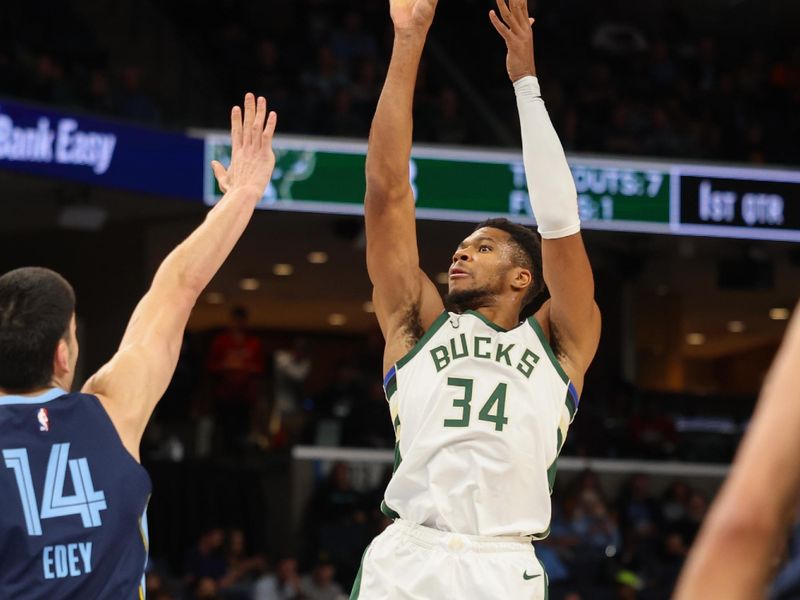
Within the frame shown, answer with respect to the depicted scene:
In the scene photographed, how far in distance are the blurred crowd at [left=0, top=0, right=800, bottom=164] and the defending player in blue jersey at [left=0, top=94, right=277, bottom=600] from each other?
10.5m

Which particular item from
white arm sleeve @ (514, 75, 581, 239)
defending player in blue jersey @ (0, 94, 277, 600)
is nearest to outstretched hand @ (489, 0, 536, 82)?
white arm sleeve @ (514, 75, 581, 239)

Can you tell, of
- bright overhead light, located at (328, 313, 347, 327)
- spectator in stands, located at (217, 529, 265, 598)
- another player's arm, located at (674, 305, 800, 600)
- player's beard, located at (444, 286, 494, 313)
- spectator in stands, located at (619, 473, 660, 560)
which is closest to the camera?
another player's arm, located at (674, 305, 800, 600)

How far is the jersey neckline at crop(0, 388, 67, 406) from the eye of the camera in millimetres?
2775

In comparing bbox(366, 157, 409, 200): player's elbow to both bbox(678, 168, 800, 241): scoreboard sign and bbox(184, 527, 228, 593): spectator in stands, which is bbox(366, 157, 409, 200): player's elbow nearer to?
bbox(184, 527, 228, 593): spectator in stands

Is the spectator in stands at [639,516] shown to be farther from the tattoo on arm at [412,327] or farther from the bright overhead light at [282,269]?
the tattoo on arm at [412,327]

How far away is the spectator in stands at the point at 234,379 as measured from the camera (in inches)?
581

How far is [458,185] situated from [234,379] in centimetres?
344

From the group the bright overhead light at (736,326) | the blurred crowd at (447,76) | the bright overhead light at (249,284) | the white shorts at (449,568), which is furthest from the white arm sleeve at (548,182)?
the bright overhead light at (736,326)

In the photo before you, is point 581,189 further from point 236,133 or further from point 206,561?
point 236,133

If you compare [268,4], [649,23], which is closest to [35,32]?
[268,4]

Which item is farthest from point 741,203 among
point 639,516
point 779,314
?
point 779,314

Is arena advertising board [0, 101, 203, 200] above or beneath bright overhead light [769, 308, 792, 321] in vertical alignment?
above

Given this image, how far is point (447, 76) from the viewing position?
16609 millimetres

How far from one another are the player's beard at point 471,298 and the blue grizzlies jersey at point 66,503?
5.55 feet
